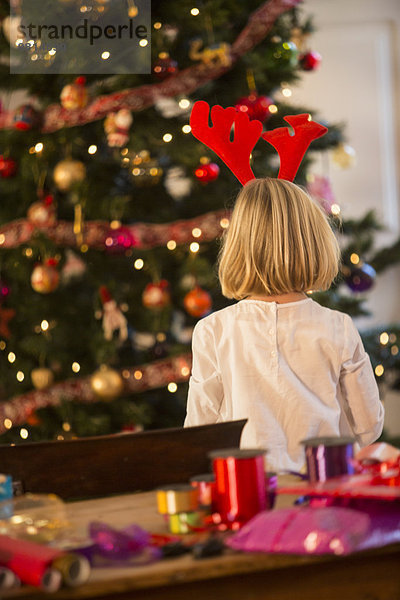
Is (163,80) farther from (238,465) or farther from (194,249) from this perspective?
(238,465)

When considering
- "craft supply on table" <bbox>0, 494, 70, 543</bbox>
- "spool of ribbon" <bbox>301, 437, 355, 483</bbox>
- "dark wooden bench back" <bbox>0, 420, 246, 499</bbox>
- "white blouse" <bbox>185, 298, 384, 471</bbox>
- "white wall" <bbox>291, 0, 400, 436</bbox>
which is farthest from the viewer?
"white wall" <bbox>291, 0, 400, 436</bbox>

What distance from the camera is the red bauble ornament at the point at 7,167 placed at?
126 inches

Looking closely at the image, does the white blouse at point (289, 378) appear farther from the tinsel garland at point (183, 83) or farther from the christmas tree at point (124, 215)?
the tinsel garland at point (183, 83)

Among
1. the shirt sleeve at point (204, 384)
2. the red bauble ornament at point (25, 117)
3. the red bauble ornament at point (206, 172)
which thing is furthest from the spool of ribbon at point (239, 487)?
the red bauble ornament at point (25, 117)

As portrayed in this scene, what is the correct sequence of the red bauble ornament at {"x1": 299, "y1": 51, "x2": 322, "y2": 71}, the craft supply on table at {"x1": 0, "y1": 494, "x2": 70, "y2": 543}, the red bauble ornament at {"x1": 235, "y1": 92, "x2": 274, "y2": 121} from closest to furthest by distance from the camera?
1. the craft supply on table at {"x1": 0, "y1": 494, "x2": 70, "y2": 543}
2. the red bauble ornament at {"x1": 235, "y1": 92, "x2": 274, "y2": 121}
3. the red bauble ornament at {"x1": 299, "y1": 51, "x2": 322, "y2": 71}

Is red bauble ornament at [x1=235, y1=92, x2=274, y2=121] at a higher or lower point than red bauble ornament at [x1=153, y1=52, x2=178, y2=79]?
lower

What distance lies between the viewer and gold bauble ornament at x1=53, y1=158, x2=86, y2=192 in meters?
3.09

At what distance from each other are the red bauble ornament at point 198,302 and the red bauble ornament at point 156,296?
0.09m

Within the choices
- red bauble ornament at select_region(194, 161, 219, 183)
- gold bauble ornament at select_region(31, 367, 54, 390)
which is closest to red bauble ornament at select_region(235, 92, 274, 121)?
red bauble ornament at select_region(194, 161, 219, 183)

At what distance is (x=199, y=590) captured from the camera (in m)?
0.93

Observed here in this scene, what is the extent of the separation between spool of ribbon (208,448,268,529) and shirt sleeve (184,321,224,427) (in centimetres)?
64

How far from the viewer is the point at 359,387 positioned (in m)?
1.68

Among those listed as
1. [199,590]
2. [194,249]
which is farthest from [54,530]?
[194,249]

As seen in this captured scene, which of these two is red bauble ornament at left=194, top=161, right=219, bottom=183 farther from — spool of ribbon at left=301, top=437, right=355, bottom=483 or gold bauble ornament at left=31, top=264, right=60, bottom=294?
spool of ribbon at left=301, top=437, right=355, bottom=483
